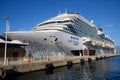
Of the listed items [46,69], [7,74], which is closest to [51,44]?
[46,69]

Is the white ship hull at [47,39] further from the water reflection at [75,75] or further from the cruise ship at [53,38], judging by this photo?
the water reflection at [75,75]

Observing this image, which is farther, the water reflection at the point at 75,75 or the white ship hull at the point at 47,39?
the white ship hull at the point at 47,39

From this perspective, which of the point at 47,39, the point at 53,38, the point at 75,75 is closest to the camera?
the point at 75,75

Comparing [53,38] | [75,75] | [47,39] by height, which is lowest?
[75,75]

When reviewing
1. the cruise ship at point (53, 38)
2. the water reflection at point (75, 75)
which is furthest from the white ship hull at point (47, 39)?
the water reflection at point (75, 75)

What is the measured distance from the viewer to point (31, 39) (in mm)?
34469

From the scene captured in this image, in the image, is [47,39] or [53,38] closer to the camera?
[47,39]

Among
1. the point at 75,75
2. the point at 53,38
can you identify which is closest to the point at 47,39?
the point at 53,38

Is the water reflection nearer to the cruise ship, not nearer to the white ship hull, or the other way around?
the cruise ship

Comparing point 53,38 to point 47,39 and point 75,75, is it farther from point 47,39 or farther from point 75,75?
point 75,75

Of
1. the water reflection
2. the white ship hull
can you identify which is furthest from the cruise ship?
the water reflection

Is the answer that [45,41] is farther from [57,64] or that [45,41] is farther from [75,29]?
[75,29]

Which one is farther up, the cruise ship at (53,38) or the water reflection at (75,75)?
the cruise ship at (53,38)

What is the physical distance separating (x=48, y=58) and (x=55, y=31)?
775 cm
